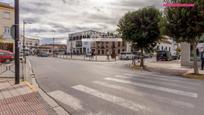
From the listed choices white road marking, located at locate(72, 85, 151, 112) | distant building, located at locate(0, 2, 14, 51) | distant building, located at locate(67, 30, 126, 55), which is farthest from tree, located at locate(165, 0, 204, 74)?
distant building, located at locate(67, 30, 126, 55)

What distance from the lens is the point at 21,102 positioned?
29.4 feet

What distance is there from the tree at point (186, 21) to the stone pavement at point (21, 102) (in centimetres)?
1079

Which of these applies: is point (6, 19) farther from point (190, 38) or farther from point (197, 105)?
point (197, 105)

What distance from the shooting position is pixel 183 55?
27.1 meters

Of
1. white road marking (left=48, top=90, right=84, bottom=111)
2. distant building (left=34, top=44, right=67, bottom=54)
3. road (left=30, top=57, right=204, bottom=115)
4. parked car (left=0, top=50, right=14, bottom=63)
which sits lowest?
white road marking (left=48, top=90, right=84, bottom=111)

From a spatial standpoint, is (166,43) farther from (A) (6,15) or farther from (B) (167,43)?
(A) (6,15)

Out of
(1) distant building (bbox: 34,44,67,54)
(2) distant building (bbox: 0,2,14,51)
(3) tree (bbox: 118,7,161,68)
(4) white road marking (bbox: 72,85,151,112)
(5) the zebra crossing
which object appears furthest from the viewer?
(1) distant building (bbox: 34,44,67,54)

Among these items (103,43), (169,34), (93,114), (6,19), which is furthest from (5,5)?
(103,43)

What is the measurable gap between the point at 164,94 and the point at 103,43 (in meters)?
95.4

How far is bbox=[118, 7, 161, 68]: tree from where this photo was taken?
82.8 feet

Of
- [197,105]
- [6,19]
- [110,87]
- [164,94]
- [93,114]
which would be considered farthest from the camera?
[6,19]

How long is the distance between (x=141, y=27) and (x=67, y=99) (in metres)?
16.9

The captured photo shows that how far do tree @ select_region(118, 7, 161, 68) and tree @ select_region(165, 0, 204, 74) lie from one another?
637 cm

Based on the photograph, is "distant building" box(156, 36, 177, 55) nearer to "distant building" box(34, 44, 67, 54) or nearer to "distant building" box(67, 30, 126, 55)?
"distant building" box(67, 30, 126, 55)
